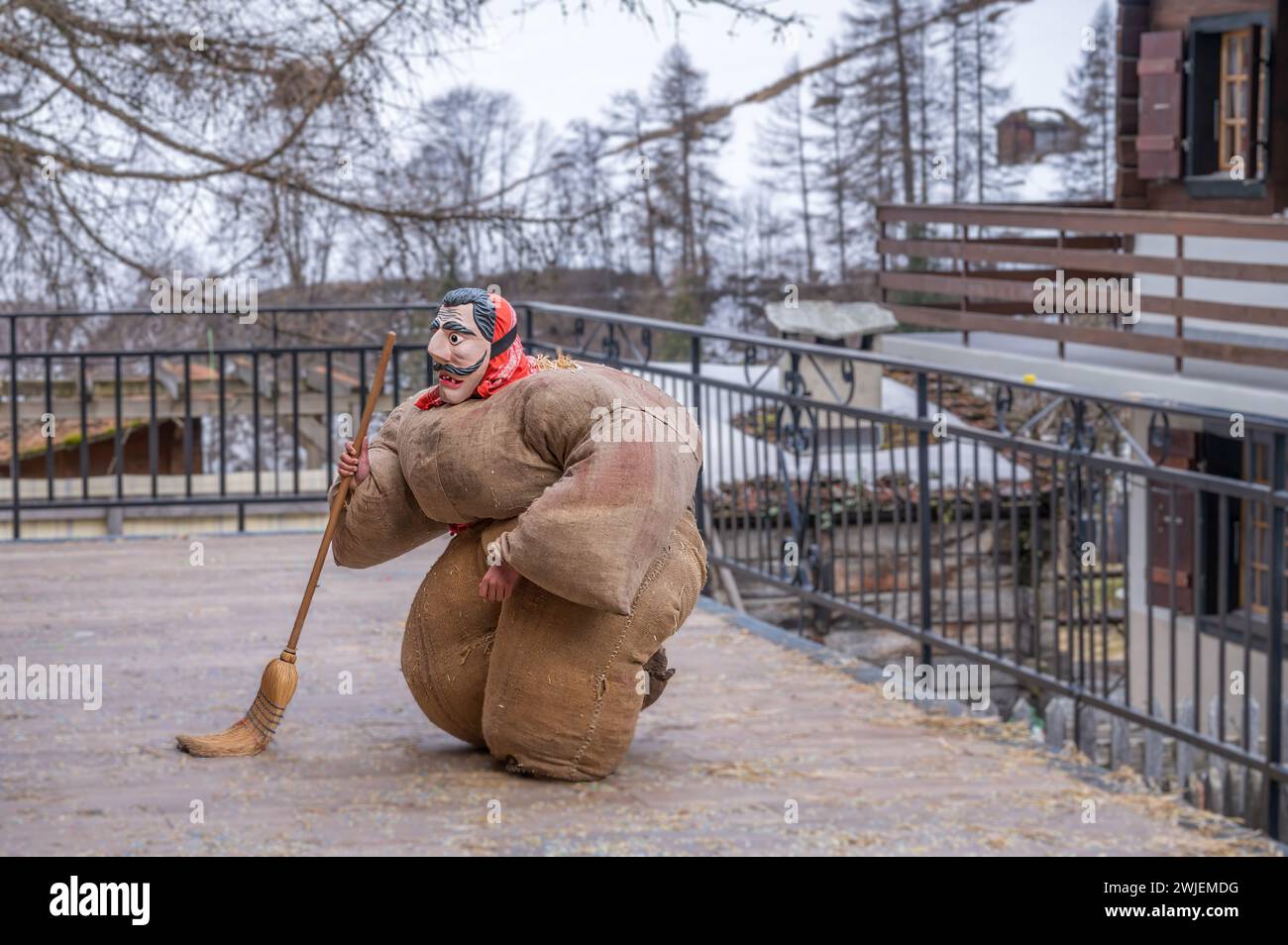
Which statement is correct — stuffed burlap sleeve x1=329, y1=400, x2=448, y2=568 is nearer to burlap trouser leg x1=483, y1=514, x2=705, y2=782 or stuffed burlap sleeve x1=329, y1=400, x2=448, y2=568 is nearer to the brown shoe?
burlap trouser leg x1=483, y1=514, x2=705, y2=782

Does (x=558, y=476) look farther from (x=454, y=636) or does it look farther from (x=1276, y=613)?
(x=1276, y=613)

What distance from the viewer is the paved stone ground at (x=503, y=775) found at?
380cm

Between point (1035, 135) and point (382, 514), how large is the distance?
16523 millimetres

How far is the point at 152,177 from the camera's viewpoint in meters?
10.5

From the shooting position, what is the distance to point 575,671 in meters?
4.06

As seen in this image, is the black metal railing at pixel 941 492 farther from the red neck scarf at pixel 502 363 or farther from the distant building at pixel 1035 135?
the distant building at pixel 1035 135

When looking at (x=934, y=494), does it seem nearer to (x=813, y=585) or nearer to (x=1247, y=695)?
(x=813, y=585)

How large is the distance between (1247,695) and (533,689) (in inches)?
83.4

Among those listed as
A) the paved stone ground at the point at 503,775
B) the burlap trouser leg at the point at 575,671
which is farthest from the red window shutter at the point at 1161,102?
the burlap trouser leg at the point at 575,671

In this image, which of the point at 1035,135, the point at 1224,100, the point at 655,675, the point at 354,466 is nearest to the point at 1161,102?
the point at 1224,100

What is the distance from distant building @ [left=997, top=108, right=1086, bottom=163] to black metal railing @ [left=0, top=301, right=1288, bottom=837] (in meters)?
3.04

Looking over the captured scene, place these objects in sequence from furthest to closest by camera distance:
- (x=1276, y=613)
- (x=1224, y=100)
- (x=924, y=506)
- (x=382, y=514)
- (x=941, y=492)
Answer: (x=1224, y=100)
(x=941, y=492)
(x=924, y=506)
(x=1276, y=613)
(x=382, y=514)

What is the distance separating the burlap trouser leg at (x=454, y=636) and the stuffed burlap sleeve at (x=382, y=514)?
0.12 m
